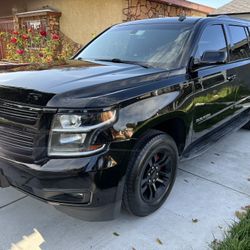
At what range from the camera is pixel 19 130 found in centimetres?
234

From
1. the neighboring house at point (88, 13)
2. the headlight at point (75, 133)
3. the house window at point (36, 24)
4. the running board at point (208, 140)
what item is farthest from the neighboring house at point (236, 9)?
the headlight at point (75, 133)

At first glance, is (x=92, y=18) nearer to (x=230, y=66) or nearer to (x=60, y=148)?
(x=230, y=66)

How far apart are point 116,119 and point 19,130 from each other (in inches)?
29.5

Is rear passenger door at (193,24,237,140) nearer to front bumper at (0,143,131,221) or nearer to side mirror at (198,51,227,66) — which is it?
side mirror at (198,51,227,66)

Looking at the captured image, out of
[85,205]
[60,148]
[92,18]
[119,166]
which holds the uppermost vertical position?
[92,18]

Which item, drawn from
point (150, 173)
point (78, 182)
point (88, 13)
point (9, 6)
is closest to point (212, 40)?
point (150, 173)

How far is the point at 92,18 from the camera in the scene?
10164mm

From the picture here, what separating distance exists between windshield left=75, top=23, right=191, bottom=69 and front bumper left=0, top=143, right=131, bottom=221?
140cm

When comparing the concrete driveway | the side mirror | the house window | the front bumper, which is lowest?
the concrete driveway

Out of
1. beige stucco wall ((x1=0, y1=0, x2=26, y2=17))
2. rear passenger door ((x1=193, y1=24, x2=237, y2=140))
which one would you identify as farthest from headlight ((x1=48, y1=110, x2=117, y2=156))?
beige stucco wall ((x1=0, y1=0, x2=26, y2=17))

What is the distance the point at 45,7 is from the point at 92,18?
2582 mm

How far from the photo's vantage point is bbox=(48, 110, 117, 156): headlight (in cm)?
216

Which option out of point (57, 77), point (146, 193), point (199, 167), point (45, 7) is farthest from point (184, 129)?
point (45, 7)

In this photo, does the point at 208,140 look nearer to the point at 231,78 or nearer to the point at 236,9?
the point at 231,78
